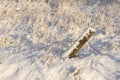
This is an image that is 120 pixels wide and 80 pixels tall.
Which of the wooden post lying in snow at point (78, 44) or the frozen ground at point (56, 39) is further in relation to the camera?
the wooden post lying in snow at point (78, 44)

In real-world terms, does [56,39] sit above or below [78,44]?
below

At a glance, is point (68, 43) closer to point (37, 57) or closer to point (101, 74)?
point (37, 57)

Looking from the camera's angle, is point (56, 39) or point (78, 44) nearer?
point (78, 44)

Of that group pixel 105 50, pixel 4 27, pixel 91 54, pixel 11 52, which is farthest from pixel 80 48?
pixel 4 27
